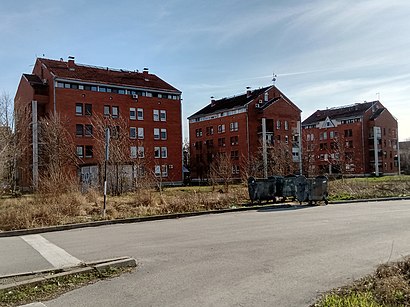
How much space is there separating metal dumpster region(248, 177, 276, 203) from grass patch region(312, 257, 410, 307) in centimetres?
1612

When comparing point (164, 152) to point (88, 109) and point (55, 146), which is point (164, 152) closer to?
point (88, 109)

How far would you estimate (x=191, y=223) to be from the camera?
15516 millimetres

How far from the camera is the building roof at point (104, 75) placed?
2124 inches

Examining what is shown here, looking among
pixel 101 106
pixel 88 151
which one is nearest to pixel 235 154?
pixel 101 106

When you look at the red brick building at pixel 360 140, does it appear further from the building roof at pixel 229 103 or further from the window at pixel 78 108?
the window at pixel 78 108

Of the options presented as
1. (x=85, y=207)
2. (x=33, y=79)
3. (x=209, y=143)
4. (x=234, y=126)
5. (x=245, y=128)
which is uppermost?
(x=33, y=79)

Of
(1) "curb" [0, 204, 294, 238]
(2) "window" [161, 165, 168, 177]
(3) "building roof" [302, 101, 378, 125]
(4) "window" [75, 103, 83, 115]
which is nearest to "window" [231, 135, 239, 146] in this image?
(2) "window" [161, 165, 168, 177]

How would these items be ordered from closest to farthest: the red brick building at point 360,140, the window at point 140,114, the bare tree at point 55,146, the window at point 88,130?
the bare tree at point 55,146 < the window at point 88,130 < the window at point 140,114 < the red brick building at point 360,140

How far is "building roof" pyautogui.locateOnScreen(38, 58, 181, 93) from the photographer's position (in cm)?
5394

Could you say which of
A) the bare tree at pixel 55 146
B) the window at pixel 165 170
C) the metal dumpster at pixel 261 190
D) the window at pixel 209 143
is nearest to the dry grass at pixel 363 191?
the metal dumpster at pixel 261 190

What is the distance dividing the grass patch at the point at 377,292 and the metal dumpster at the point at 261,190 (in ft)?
52.9

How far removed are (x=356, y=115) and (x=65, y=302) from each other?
8743cm

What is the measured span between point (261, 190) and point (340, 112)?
74.5 metres

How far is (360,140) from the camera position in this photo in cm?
8512
